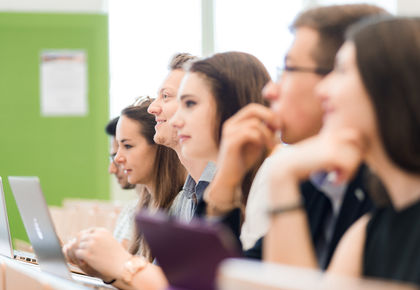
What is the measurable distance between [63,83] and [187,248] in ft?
20.8

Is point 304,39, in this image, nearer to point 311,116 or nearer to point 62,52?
point 311,116

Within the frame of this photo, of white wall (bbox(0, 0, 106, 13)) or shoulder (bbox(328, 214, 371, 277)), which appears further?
white wall (bbox(0, 0, 106, 13))

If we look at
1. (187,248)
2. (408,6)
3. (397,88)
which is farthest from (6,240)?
(408,6)

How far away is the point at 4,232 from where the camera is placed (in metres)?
2.65

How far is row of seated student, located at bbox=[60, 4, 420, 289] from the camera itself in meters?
1.20

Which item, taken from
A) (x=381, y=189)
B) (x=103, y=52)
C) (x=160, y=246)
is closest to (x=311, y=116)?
(x=381, y=189)

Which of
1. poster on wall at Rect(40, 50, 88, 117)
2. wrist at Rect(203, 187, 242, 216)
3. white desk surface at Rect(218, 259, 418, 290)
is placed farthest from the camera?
poster on wall at Rect(40, 50, 88, 117)

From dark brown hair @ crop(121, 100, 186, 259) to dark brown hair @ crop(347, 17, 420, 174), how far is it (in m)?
1.69

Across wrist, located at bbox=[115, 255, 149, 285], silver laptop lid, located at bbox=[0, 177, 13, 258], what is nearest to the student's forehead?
wrist, located at bbox=[115, 255, 149, 285]

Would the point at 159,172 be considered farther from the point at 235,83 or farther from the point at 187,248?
the point at 187,248

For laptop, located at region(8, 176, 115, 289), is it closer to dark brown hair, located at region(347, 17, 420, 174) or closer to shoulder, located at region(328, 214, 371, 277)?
shoulder, located at region(328, 214, 371, 277)

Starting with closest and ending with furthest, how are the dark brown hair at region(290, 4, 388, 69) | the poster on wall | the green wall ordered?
the dark brown hair at region(290, 4, 388, 69)
the green wall
the poster on wall

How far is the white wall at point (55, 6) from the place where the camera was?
23.4 ft

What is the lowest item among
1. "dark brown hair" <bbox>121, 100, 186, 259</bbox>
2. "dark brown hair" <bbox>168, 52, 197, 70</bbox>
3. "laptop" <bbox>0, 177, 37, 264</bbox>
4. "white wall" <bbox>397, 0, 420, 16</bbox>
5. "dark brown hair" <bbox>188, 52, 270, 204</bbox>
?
"laptop" <bbox>0, 177, 37, 264</bbox>
